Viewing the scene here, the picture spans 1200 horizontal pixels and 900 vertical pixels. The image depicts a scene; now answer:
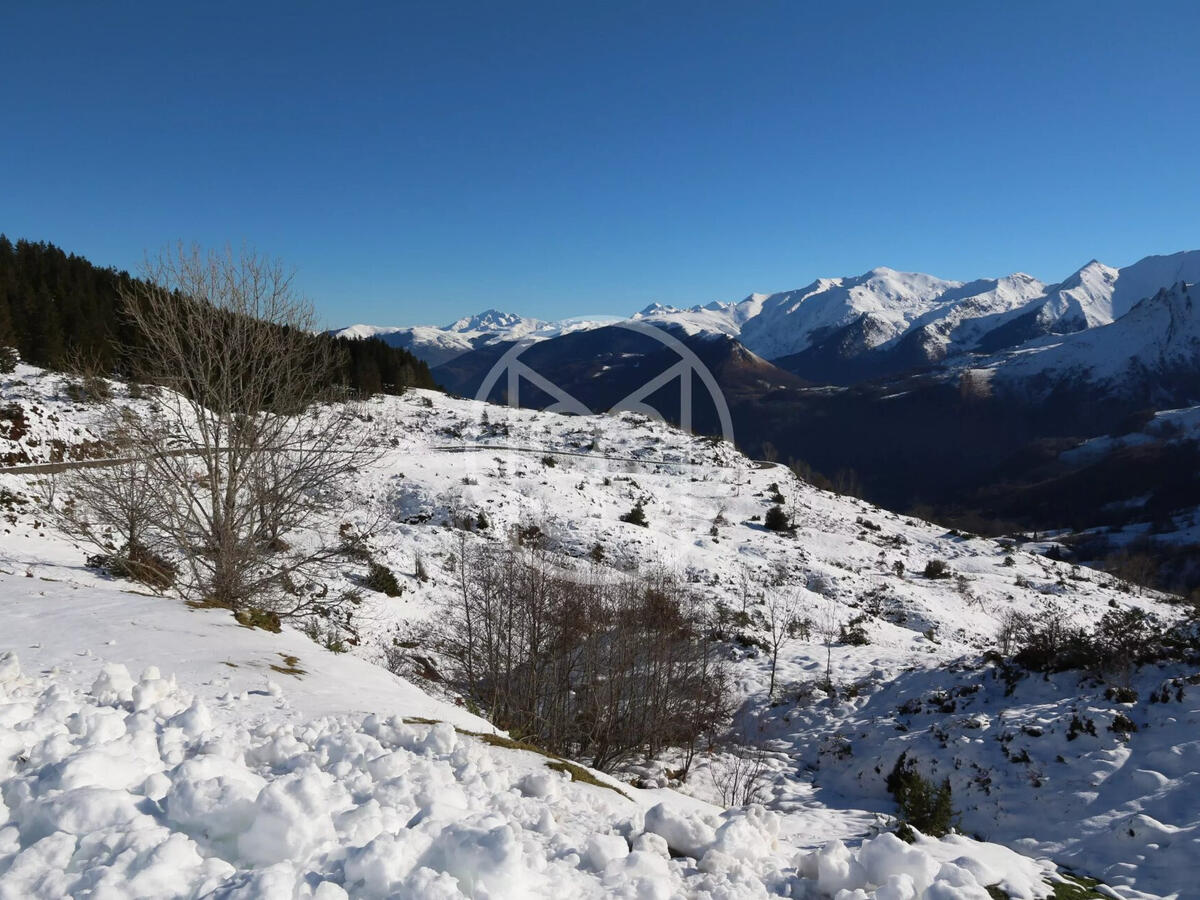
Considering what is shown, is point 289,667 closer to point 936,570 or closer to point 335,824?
point 335,824

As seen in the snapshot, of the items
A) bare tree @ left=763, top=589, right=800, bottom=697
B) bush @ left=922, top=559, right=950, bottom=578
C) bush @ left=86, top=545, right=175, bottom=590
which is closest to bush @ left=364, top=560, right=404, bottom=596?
bush @ left=86, top=545, right=175, bottom=590

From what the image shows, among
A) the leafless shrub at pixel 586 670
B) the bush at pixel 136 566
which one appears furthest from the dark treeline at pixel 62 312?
the leafless shrub at pixel 586 670

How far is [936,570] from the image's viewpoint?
34.1m

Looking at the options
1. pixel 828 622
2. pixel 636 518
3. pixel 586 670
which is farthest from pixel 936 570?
pixel 586 670

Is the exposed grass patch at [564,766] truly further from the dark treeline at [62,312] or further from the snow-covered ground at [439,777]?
the dark treeline at [62,312]

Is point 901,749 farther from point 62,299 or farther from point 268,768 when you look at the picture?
point 62,299

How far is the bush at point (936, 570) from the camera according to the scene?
111ft

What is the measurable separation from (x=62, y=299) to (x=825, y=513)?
53.0m

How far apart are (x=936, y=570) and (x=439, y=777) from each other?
36.0 meters

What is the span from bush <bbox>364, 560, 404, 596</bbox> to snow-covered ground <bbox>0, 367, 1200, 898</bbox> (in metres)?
0.51

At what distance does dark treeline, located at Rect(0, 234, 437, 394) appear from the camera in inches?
1412

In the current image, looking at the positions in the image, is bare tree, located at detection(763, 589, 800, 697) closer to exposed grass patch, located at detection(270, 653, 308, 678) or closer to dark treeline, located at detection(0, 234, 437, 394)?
exposed grass patch, located at detection(270, 653, 308, 678)

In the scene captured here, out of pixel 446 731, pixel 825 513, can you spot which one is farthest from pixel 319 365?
pixel 825 513

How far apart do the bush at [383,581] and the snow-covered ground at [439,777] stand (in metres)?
0.51
